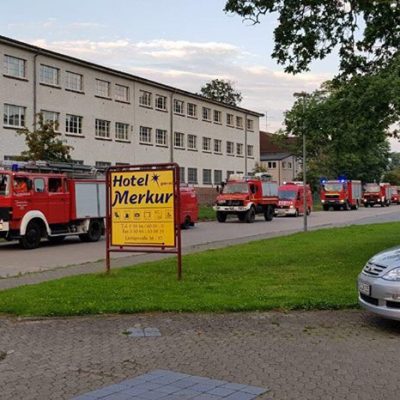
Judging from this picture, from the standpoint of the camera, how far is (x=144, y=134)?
52594 mm

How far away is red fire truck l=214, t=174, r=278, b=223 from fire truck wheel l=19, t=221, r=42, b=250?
17424mm

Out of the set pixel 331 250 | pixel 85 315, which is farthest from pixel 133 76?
pixel 85 315

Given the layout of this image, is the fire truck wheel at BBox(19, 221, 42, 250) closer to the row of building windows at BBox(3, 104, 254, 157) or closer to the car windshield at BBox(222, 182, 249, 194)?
the row of building windows at BBox(3, 104, 254, 157)

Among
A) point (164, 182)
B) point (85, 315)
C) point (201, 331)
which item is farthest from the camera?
point (164, 182)

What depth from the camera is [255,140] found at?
237 feet

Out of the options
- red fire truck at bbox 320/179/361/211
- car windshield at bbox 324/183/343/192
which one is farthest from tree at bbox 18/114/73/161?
red fire truck at bbox 320/179/361/211

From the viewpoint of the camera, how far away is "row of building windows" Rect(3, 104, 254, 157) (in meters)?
39.2

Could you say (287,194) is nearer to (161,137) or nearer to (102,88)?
(161,137)

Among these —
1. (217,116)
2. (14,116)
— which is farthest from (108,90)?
(217,116)

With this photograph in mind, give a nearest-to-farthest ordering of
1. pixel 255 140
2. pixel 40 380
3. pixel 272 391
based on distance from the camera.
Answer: pixel 272 391 < pixel 40 380 < pixel 255 140

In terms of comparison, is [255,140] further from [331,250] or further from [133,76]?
[331,250]

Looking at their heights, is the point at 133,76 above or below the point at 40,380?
above

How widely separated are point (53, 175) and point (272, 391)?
18090 millimetres

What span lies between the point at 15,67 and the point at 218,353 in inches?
1433
